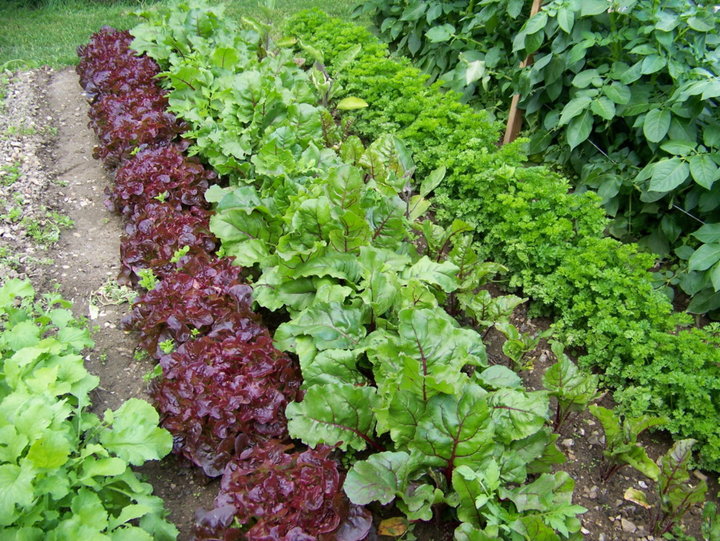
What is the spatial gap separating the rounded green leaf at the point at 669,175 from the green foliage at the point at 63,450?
2.92m

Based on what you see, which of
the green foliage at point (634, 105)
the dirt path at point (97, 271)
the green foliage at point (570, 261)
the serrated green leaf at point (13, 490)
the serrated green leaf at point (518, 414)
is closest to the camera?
the serrated green leaf at point (13, 490)

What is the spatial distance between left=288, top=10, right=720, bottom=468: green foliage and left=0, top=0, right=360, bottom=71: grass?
13.0 ft

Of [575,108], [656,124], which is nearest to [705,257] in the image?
[656,124]

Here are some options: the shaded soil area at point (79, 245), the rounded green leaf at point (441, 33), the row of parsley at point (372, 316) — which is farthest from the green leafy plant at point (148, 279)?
the rounded green leaf at point (441, 33)

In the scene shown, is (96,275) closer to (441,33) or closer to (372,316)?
(372,316)

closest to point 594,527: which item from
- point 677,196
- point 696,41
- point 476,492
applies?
point 476,492

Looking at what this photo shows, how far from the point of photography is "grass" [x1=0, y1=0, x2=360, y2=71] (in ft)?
21.7

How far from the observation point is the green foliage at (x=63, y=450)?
1823 millimetres

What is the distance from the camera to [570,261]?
10.7 feet

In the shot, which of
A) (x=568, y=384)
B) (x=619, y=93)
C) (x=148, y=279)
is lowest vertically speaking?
(x=568, y=384)

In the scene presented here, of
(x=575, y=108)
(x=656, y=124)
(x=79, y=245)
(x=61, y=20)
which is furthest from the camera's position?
(x=61, y=20)

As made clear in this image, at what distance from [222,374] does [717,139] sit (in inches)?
120

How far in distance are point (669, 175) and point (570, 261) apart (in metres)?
0.77

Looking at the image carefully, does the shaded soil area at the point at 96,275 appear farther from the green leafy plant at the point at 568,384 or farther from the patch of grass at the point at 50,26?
the patch of grass at the point at 50,26
